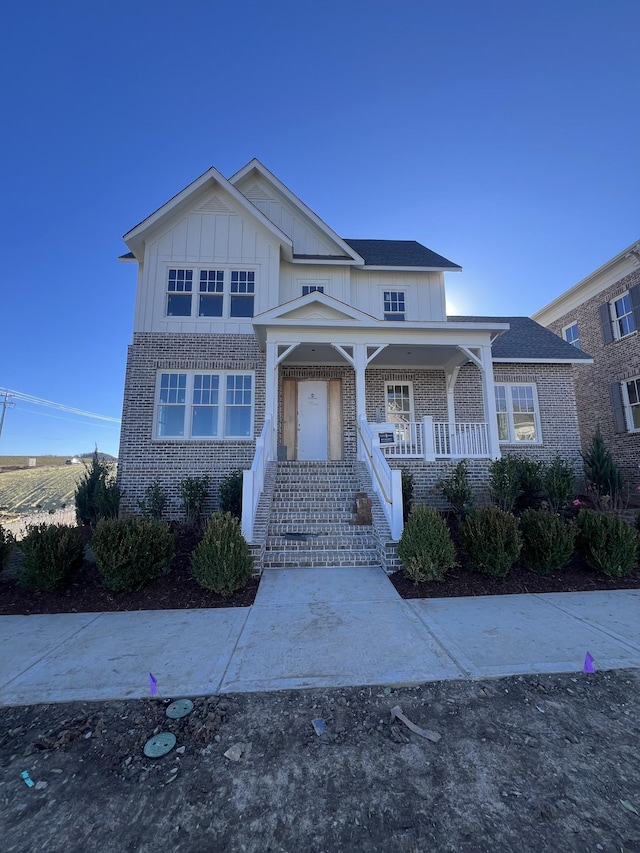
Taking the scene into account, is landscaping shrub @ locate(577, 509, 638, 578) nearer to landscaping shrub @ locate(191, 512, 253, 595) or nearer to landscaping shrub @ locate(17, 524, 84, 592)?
landscaping shrub @ locate(191, 512, 253, 595)

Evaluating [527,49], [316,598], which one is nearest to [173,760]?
[316,598]

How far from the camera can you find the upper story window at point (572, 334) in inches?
662

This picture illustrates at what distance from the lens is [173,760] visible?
234cm

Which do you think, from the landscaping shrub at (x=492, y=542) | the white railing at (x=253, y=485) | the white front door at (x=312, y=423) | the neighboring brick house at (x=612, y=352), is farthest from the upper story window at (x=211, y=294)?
the neighboring brick house at (x=612, y=352)

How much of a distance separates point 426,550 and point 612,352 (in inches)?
556

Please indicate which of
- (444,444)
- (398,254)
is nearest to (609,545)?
(444,444)

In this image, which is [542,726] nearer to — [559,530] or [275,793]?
[275,793]

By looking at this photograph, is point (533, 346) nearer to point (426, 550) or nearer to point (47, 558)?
point (426, 550)

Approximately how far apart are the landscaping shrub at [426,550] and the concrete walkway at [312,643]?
0.48 meters

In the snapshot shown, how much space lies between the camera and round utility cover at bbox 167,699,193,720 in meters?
2.78

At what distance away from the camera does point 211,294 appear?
37.8 ft

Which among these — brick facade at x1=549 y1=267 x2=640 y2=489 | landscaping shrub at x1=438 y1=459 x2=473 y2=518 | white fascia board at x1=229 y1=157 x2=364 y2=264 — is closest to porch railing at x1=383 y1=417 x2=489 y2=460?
landscaping shrub at x1=438 y1=459 x2=473 y2=518

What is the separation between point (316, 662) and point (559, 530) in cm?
463

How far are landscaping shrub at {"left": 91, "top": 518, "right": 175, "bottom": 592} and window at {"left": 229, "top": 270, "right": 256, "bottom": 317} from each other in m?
7.45
